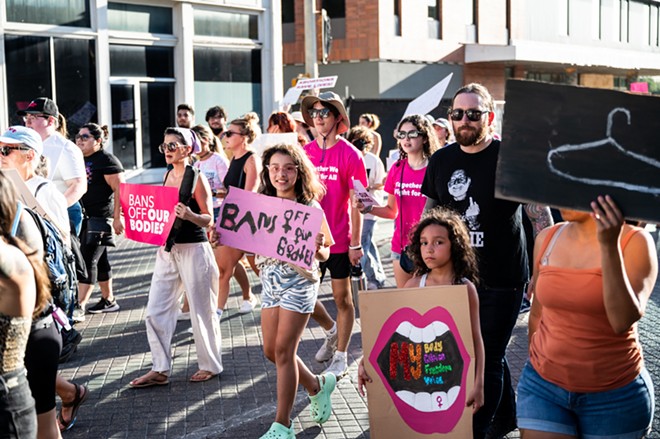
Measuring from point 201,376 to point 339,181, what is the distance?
179 centimetres

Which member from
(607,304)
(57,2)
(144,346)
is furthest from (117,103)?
(607,304)

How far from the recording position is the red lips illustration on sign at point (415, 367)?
4.12 metres

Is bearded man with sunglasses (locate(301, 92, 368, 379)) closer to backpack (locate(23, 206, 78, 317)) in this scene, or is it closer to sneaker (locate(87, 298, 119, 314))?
backpack (locate(23, 206, 78, 317))

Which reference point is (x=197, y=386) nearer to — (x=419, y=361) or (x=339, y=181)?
(x=339, y=181)

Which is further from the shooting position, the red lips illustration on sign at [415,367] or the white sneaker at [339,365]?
the white sneaker at [339,365]

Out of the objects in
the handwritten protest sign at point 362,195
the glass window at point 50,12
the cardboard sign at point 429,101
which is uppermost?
the glass window at point 50,12

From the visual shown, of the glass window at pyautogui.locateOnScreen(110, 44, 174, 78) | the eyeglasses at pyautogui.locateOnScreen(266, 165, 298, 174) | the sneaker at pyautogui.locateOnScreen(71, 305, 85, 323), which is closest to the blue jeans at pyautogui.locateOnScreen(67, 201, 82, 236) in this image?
the sneaker at pyautogui.locateOnScreen(71, 305, 85, 323)

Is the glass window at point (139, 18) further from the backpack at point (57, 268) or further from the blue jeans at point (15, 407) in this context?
the blue jeans at point (15, 407)

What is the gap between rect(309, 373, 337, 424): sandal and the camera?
18.9 ft

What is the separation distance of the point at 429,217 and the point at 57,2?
15.5 meters

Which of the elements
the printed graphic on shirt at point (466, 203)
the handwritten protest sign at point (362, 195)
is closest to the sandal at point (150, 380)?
the handwritten protest sign at point (362, 195)

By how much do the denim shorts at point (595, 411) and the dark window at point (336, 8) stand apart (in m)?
28.0

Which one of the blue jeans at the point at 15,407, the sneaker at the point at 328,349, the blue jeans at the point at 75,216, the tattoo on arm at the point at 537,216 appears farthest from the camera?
the blue jeans at the point at 75,216

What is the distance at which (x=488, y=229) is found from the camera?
4.93m
